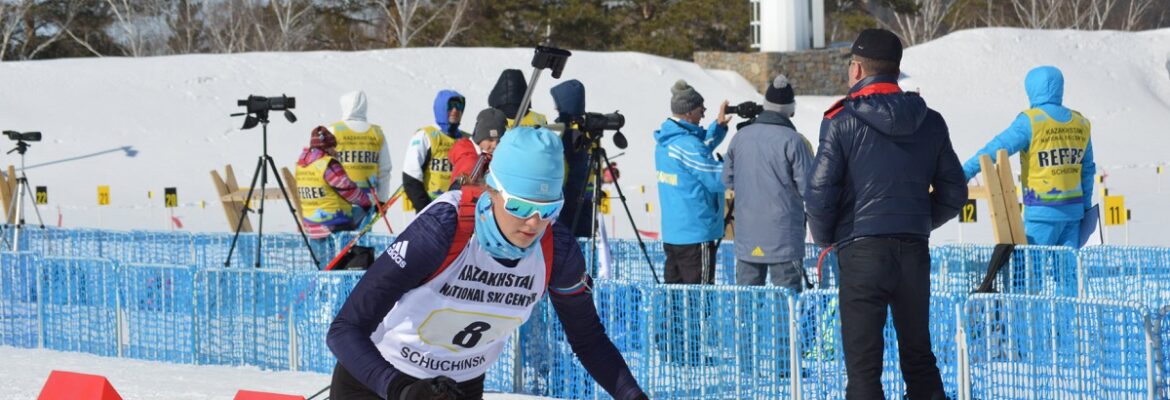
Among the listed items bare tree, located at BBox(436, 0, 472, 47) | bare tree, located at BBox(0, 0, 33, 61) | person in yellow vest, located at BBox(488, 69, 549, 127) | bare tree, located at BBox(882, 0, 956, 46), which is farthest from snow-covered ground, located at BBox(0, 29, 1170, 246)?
bare tree, located at BBox(882, 0, 956, 46)

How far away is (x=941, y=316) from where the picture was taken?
6457mm

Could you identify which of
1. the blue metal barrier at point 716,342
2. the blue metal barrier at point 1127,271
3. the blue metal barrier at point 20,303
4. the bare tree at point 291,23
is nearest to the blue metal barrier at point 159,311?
the blue metal barrier at point 20,303

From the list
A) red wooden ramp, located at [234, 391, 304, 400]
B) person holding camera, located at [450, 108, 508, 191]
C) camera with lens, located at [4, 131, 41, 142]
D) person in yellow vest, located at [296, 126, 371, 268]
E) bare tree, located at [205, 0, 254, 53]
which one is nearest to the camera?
red wooden ramp, located at [234, 391, 304, 400]

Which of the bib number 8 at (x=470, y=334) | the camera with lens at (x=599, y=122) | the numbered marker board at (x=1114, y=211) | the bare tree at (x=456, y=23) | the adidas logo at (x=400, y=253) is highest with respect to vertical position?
the bare tree at (x=456, y=23)

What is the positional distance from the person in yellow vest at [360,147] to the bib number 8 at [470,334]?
7.56 m

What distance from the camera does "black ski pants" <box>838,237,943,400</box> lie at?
5.57 metres

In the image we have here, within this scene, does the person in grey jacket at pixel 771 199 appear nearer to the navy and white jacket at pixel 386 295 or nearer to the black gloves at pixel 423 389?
the navy and white jacket at pixel 386 295

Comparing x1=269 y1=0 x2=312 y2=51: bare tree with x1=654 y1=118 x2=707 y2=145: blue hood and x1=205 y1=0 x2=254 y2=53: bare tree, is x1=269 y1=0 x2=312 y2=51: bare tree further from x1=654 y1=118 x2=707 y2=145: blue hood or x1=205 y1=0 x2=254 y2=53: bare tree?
x1=654 y1=118 x2=707 y2=145: blue hood

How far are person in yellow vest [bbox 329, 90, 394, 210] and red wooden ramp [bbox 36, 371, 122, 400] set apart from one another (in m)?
5.80

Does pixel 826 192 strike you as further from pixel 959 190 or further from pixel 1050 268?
pixel 1050 268

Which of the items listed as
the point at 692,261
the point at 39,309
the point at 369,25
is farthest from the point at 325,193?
the point at 369,25

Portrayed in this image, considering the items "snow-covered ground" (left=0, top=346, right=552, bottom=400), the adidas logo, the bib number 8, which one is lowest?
"snow-covered ground" (left=0, top=346, right=552, bottom=400)

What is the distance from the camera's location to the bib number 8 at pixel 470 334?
379 centimetres

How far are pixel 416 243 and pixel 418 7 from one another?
46.3 meters
